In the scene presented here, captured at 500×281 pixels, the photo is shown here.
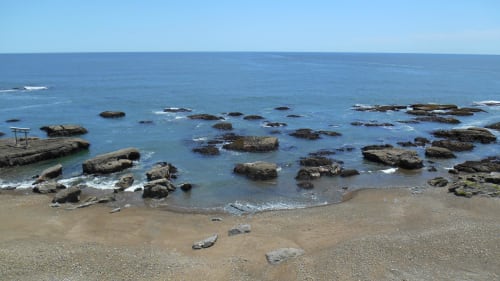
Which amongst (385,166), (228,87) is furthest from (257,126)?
(228,87)

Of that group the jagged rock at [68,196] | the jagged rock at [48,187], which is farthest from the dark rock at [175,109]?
the jagged rock at [68,196]

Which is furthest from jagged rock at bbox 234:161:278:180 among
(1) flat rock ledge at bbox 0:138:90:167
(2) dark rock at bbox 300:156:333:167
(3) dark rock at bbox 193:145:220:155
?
(1) flat rock ledge at bbox 0:138:90:167

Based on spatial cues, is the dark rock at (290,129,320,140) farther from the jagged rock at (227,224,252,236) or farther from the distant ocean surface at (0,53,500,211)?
the jagged rock at (227,224,252,236)

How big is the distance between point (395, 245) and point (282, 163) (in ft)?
62.7

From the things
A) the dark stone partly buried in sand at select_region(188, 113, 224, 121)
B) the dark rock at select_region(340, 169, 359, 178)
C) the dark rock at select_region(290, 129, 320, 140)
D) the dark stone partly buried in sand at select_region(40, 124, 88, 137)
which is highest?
the dark stone partly buried in sand at select_region(188, 113, 224, 121)

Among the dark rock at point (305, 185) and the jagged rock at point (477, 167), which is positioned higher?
the jagged rock at point (477, 167)

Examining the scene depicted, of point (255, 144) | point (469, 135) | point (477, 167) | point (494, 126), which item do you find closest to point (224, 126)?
point (255, 144)

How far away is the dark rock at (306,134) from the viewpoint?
5158 cm

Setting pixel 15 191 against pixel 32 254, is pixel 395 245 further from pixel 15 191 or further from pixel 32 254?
pixel 15 191

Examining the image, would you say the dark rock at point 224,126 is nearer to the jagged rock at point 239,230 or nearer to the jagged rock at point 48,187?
the jagged rock at point 48,187

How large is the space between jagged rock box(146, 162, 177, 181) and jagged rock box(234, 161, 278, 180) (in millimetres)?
5907

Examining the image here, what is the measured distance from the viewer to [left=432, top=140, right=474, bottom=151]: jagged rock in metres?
46.2

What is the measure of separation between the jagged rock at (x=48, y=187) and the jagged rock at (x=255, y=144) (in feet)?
59.3

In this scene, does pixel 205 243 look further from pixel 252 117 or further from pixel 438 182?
pixel 252 117
